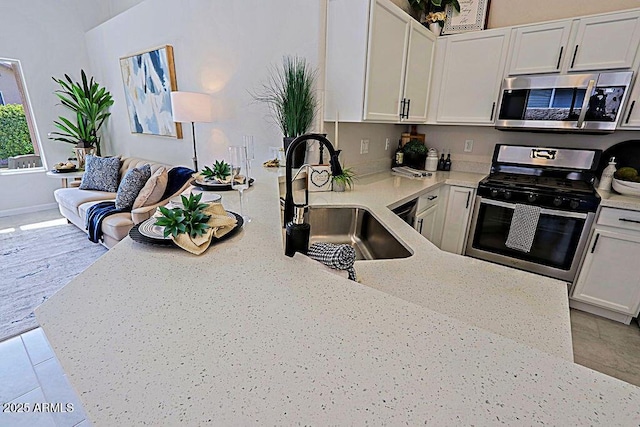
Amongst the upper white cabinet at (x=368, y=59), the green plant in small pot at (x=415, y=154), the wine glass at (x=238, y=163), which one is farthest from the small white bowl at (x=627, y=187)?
Result: the wine glass at (x=238, y=163)

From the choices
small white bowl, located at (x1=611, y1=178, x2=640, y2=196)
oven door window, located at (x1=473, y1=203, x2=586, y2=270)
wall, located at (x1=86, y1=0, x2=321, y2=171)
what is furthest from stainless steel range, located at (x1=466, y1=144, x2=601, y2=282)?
wall, located at (x1=86, y1=0, x2=321, y2=171)

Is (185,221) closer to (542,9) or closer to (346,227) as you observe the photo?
(346,227)

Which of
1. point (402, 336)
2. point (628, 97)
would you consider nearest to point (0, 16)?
point (402, 336)

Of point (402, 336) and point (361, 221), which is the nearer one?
point (402, 336)

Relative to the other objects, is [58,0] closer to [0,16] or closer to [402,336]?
[0,16]

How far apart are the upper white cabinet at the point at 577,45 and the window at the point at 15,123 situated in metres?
6.09

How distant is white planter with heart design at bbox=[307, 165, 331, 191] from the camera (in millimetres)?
2096

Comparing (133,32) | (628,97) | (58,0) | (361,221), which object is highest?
(58,0)

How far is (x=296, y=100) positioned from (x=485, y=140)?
203cm

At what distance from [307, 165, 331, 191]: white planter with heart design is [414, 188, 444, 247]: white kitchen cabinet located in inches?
29.7

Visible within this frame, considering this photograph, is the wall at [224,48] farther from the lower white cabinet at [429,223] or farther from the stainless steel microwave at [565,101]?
the stainless steel microwave at [565,101]

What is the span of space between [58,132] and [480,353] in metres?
5.99

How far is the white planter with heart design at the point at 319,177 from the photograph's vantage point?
6.88 ft

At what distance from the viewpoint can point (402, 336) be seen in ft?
1.83
